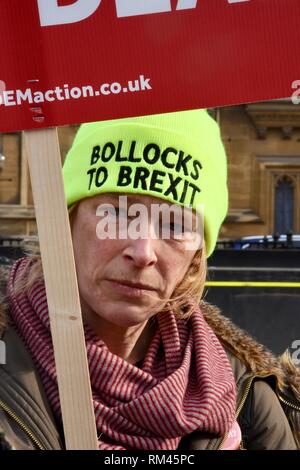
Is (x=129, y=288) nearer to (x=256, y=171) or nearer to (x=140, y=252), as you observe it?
(x=140, y=252)

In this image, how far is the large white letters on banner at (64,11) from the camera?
1472 millimetres

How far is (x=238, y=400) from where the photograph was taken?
184cm

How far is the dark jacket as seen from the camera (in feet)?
5.08

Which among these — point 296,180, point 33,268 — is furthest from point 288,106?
point 33,268

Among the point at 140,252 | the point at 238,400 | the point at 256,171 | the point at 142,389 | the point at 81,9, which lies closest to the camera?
the point at 81,9

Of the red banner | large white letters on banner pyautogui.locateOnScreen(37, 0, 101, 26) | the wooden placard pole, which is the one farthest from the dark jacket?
large white letters on banner pyautogui.locateOnScreen(37, 0, 101, 26)

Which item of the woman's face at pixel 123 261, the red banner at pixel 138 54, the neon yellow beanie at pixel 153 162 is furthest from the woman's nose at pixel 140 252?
the red banner at pixel 138 54

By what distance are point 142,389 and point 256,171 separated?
1591 cm

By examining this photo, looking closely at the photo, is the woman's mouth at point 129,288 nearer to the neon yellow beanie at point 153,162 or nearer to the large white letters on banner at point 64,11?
the neon yellow beanie at point 153,162

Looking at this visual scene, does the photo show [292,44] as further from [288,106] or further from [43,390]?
[288,106]

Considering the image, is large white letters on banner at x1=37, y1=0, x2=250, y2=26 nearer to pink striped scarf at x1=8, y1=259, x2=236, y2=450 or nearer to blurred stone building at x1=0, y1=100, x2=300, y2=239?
pink striped scarf at x1=8, y1=259, x2=236, y2=450

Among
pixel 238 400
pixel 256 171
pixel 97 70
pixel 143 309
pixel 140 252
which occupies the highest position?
pixel 256 171

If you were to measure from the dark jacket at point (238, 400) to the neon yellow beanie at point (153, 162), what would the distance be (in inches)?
11.6

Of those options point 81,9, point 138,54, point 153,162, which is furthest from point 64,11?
point 153,162
